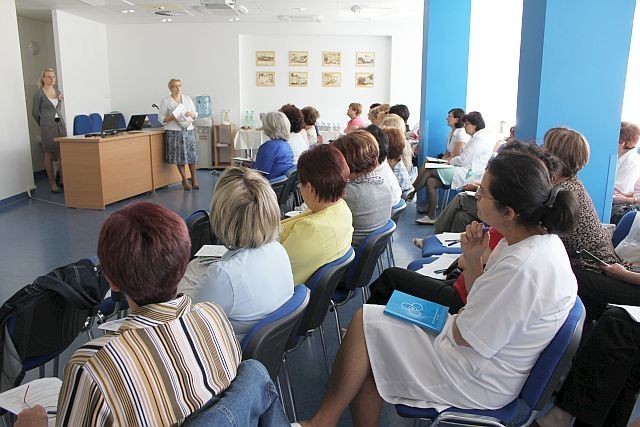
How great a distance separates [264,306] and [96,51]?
1043cm

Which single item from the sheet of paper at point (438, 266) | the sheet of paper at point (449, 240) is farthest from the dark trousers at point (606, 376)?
the sheet of paper at point (449, 240)

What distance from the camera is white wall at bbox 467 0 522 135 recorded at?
29.4 feet

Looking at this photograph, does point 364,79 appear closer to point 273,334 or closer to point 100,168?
point 100,168

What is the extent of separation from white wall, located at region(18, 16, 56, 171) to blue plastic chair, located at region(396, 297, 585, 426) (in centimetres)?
955

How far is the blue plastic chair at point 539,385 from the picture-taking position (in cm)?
165

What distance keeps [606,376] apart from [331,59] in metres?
10.2

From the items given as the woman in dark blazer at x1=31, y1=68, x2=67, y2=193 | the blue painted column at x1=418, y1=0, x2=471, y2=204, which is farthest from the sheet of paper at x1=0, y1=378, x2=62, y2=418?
the woman in dark blazer at x1=31, y1=68, x2=67, y2=193

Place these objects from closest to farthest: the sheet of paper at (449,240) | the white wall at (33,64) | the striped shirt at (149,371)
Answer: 1. the striped shirt at (149,371)
2. the sheet of paper at (449,240)
3. the white wall at (33,64)

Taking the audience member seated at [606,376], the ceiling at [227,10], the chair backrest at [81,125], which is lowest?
the audience member seated at [606,376]

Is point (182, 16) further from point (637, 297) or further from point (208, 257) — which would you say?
point (637, 297)

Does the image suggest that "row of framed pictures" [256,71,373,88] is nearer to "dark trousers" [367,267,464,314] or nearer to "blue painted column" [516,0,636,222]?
"blue painted column" [516,0,636,222]

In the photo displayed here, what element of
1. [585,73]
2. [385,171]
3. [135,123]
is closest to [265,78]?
[135,123]

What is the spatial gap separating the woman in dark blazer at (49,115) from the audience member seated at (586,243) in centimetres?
729

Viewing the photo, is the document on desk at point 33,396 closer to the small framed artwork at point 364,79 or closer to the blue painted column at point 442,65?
the blue painted column at point 442,65
